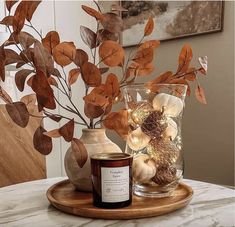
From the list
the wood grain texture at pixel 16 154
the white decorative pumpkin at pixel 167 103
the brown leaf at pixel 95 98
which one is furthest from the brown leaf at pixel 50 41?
the wood grain texture at pixel 16 154

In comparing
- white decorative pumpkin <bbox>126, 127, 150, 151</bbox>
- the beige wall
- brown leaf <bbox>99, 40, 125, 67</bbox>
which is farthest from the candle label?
the beige wall

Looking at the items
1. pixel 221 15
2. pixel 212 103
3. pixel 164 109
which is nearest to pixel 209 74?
pixel 212 103

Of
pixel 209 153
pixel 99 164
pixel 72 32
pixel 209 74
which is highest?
pixel 72 32

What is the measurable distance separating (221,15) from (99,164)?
140 cm

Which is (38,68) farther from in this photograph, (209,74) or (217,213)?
(209,74)

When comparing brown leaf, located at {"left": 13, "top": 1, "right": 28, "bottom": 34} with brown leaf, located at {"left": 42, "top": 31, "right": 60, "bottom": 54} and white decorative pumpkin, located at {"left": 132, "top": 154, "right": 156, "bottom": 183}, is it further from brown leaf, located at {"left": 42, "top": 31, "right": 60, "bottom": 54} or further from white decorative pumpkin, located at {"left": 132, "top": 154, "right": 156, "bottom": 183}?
white decorative pumpkin, located at {"left": 132, "top": 154, "right": 156, "bottom": 183}

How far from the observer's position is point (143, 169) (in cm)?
73

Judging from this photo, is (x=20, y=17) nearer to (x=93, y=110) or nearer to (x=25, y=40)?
(x=25, y=40)

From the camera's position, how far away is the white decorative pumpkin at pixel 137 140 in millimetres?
750

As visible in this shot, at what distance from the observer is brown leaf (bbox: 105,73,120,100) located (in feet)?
2.32

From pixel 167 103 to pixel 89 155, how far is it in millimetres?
216

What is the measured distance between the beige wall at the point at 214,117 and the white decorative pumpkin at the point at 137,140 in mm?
1124

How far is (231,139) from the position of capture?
1746 millimetres

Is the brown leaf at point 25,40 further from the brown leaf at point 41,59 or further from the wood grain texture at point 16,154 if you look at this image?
the wood grain texture at point 16,154
